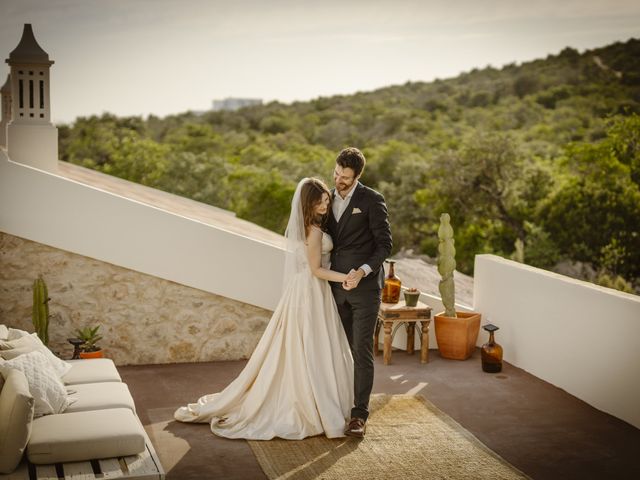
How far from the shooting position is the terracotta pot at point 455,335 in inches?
→ 255

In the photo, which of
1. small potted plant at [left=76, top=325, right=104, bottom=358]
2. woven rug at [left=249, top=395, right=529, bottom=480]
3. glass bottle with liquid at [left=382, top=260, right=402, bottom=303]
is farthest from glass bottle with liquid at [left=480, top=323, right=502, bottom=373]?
small potted plant at [left=76, top=325, right=104, bottom=358]

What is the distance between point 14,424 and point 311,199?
210cm

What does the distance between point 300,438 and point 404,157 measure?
70.7 ft

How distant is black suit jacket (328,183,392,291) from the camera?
15.7ft

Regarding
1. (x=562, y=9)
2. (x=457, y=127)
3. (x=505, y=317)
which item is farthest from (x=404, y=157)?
(x=505, y=317)

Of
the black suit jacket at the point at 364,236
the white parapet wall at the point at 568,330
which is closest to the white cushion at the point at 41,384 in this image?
the black suit jacket at the point at 364,236

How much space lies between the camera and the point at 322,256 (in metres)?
4.97

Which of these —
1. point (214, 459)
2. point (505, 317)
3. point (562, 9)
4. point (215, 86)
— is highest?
point (562, 9)

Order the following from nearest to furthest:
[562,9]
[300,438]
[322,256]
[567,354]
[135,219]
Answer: [300,438], [322,256], [567,354], [135,219], [562,9]

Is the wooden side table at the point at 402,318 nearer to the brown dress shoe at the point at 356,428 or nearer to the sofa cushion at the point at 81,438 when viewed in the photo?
the brown dress shoe at the point at 356,428

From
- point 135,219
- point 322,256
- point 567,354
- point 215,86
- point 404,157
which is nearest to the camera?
point 322,256

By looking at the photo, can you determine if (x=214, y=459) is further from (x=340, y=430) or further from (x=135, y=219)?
(x=135, y=219)

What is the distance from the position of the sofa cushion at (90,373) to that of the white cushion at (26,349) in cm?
6

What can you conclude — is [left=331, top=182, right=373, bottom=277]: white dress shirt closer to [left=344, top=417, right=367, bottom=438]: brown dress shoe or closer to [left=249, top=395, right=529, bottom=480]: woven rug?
[left=344, top=417, right=367, bottom=438]: brown dress shoe
